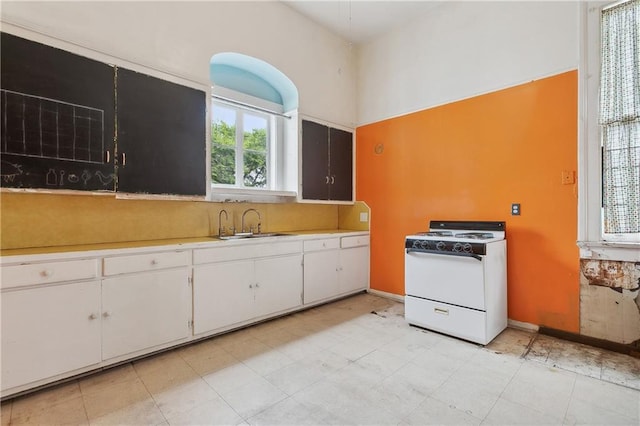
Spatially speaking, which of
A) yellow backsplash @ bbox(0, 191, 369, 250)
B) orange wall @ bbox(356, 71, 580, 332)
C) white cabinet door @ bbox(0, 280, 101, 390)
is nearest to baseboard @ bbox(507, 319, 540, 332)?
orange wall @ bbox(356, 71, 580, 332)

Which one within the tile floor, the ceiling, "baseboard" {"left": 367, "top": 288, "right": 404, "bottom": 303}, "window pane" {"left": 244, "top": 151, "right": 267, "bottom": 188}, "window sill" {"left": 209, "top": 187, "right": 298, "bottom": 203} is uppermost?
the ceiling

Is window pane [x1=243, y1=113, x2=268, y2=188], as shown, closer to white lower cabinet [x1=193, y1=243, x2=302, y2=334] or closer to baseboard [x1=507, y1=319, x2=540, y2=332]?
white lower cabinet [x1=193, y1=243, x2=302, y2=334]

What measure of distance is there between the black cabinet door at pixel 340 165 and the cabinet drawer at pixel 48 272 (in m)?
2.81

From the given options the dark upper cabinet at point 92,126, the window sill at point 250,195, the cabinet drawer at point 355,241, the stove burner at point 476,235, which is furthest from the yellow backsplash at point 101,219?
the stove burner at point 476,235

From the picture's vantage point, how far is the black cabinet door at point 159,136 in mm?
2445

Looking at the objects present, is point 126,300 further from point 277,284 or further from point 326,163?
point 326,163

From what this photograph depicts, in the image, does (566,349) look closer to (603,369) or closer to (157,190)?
(603,369)

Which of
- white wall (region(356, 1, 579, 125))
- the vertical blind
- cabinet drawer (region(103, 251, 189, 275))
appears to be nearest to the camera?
cabinet drawer (region(103, 251, 189, 275))

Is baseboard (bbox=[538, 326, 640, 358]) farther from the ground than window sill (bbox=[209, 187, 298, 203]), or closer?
closer

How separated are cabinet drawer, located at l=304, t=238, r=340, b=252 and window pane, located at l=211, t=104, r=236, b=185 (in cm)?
119

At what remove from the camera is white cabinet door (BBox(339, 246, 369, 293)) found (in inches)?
156

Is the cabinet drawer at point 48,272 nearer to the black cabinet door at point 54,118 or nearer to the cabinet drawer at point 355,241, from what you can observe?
the black cabinet door at point 54,118

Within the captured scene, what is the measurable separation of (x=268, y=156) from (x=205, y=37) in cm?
150

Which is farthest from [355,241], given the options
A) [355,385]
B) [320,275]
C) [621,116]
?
[621,116]
